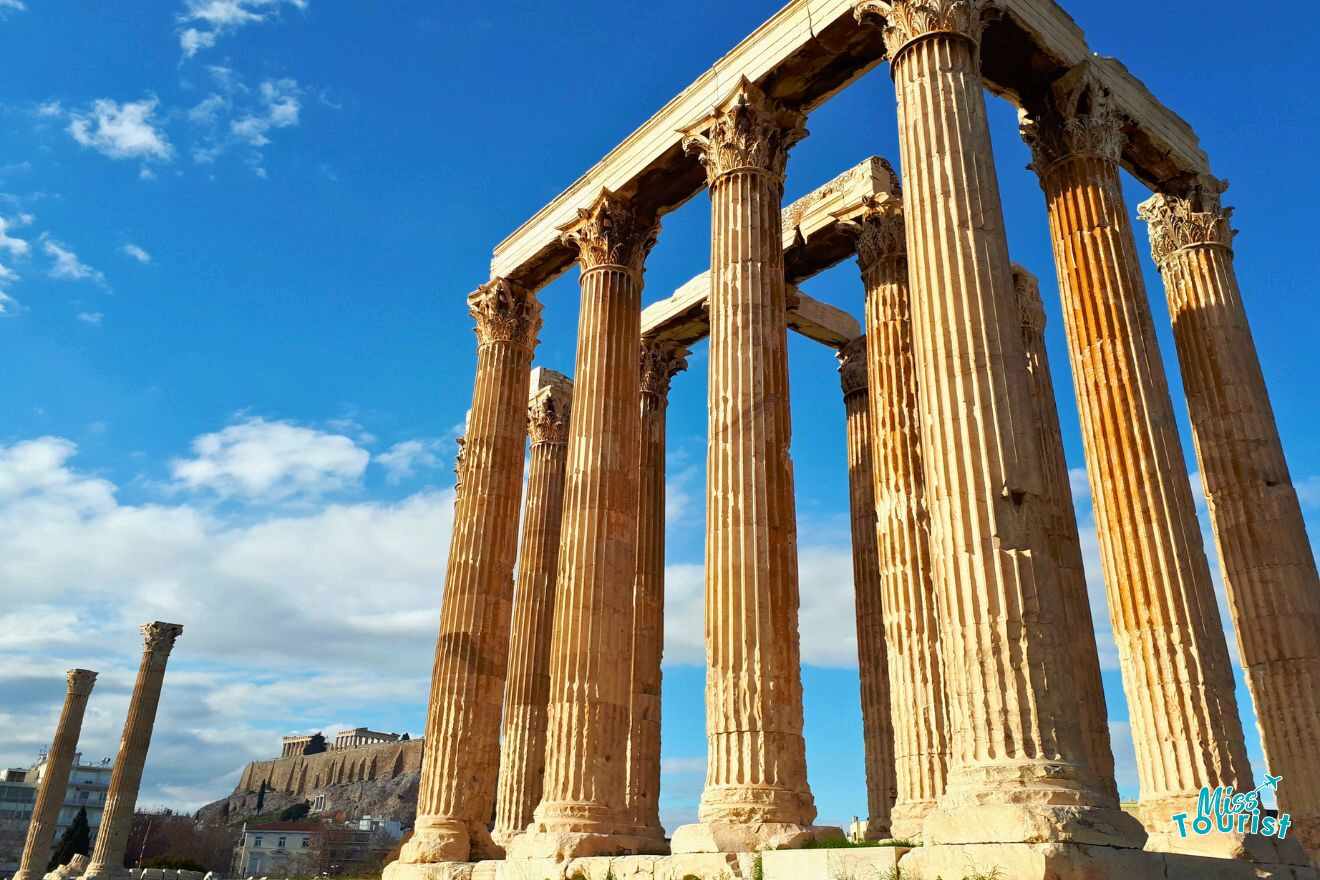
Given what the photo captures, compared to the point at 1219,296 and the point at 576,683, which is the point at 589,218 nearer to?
the point at 576,683

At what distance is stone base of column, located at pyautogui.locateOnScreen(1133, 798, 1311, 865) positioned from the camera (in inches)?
492

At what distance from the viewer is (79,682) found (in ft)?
172

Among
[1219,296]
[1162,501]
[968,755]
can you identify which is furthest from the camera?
[1219,296]

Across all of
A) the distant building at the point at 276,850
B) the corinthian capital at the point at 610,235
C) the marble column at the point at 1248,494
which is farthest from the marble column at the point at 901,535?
the distant building at the point at 276,850

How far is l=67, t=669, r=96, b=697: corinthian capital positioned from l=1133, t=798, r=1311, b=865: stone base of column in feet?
180

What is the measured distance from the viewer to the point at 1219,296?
2009 centimetres

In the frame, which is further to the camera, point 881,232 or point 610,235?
point 610,235

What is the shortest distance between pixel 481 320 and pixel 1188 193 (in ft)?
55.5

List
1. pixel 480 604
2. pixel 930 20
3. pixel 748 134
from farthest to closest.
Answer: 1. pixel 480 604
2. pixel 748 134
3. pixel 930 20

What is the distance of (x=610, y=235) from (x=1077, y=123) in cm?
989

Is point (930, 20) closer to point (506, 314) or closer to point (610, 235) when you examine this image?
point (610, 235)

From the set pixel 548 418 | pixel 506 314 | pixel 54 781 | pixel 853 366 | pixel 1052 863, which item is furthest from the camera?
pixel 54 781

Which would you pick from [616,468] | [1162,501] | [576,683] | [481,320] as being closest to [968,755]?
[1162,501]

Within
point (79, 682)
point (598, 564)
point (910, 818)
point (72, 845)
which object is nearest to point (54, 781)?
point (79, 682)
